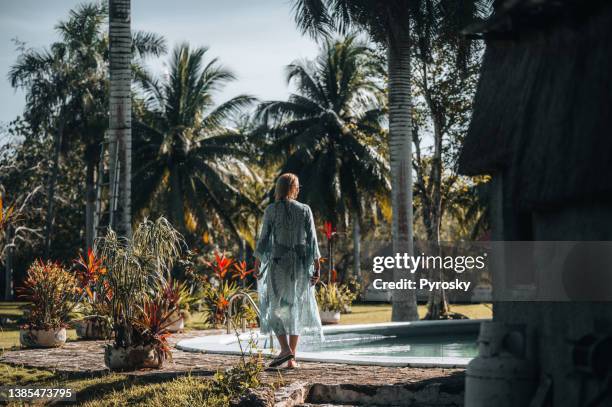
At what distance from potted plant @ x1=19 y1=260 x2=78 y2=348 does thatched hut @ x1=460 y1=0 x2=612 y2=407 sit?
23.0ft

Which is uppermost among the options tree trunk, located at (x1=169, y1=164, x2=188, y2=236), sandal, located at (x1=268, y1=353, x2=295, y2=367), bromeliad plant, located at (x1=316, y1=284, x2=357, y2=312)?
tree trunk, located at (x1=169, y1=164, x2=188, y2=236)

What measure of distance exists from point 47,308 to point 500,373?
757 centimetres

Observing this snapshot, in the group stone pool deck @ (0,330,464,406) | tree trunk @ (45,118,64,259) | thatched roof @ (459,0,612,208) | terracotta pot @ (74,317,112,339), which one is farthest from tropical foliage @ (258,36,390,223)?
thatched roof @ (459,0,612,208)

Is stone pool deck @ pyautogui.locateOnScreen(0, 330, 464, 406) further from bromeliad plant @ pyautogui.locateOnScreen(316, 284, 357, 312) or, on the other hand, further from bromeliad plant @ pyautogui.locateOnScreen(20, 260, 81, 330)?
bromeliad plant @ pyautogui.locateOnScreen(316, 284, 357, 312)

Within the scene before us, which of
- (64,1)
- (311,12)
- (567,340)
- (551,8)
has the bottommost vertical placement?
(567,340)

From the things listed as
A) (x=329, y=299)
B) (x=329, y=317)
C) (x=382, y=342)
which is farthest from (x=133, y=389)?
(x=329, y=299)

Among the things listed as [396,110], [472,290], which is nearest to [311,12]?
[396,110]

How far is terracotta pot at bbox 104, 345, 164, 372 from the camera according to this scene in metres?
7.96

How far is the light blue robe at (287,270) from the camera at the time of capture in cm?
799

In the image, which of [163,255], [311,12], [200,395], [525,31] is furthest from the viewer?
[311,12]

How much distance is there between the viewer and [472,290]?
3198 cm

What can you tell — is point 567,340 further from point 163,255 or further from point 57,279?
point 57,279

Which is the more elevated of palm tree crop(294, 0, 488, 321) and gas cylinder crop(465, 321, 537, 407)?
palm tree crop(294, 0, 488, 321)

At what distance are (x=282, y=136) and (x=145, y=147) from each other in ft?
15.0
